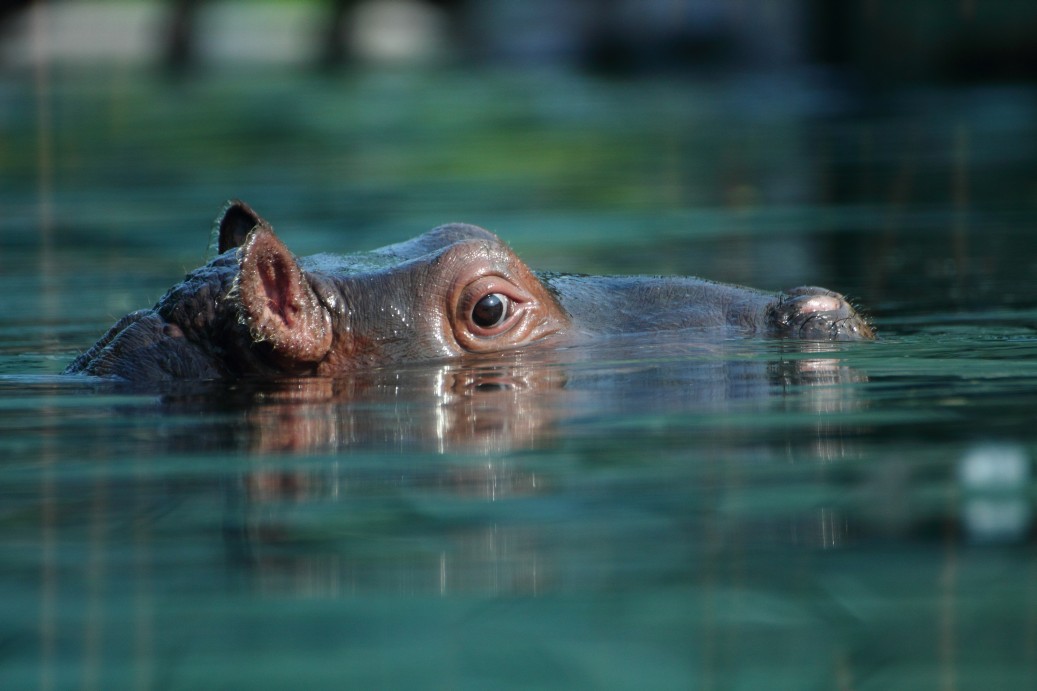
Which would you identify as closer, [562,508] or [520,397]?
[562,508]

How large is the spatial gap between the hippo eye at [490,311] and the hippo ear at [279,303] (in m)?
0.53

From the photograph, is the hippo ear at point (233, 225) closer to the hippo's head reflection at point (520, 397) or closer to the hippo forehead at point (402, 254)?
the hippo forehead at point (402, 254)

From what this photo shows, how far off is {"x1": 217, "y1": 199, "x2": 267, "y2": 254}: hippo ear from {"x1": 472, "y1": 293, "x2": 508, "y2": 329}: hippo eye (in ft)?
3.36

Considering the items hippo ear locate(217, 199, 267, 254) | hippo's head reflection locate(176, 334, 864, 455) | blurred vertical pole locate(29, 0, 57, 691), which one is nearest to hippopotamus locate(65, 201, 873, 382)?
hippo's head reflection locate(176, 334, 864, 455)

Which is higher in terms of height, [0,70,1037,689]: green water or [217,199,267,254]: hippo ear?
[217,199,267,254]: hippo ear

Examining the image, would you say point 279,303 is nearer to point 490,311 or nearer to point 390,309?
point 390,309

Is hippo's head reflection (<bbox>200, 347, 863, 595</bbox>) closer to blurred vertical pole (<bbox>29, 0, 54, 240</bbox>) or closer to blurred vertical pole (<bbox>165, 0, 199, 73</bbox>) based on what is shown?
blurred vertical pole (<bbox>29, 0, 54, 240</bbox>)

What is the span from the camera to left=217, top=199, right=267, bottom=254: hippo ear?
6699 millimetres

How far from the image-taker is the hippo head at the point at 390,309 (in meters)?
5.87

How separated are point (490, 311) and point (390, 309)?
14.9 inches

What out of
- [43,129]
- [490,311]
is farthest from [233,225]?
[43,129]

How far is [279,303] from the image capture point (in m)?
5.85

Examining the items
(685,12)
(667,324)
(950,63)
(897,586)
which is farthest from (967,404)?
(685,12)

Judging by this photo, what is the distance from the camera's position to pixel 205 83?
36.5m
